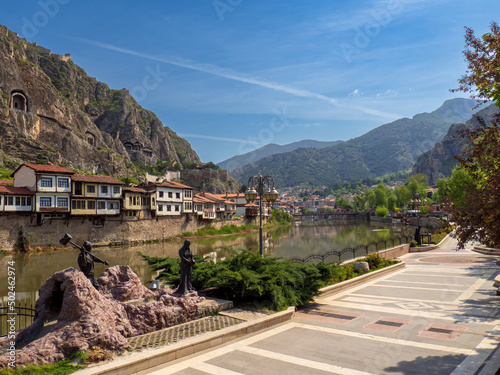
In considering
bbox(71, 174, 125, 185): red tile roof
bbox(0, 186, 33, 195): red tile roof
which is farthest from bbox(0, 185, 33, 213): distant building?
bbox(71, 174, 125, 185): red tile roof

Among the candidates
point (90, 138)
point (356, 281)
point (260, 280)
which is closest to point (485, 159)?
point (260, 280)

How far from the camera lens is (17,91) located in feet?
244

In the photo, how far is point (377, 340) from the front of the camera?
8648 mm

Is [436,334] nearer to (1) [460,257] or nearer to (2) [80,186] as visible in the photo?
(1) [460,257]

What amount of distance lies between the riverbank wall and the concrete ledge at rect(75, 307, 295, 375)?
3787cm

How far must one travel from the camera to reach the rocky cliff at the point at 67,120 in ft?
215

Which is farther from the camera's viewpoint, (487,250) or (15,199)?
(15,199)

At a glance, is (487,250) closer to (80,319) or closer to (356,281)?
(356,281)

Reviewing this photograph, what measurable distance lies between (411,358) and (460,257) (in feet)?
71.5

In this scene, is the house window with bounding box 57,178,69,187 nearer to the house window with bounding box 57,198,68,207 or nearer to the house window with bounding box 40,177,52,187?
the house window with bounding box 40,177,52,187

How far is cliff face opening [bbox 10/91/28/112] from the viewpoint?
74019 millimetres

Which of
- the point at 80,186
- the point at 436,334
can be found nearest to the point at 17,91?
the point at 80,186

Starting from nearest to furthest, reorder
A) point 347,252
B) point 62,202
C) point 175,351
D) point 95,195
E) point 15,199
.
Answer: point 175,351
point 15,199
point 347,252
point 62,202
point 95,195

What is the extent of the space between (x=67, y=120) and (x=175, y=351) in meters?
91.8
